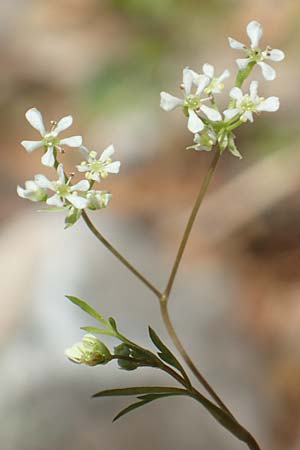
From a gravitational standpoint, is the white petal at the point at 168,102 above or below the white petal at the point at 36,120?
below

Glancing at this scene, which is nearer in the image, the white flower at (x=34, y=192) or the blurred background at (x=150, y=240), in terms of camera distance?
the white flower at (x=34, y=192)

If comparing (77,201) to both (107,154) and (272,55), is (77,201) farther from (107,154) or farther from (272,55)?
(272,55)

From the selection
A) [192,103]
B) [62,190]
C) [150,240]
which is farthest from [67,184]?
[150,240]

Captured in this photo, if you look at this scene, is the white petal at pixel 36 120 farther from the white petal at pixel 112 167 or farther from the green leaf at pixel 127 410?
the green leaf at pixel 127 410

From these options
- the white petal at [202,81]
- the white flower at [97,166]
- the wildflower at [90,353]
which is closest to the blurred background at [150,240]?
the wildflower at [90,353]

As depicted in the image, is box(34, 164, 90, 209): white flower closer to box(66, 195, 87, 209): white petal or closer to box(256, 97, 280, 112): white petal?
box(66, 195, 87, 209): white petal
